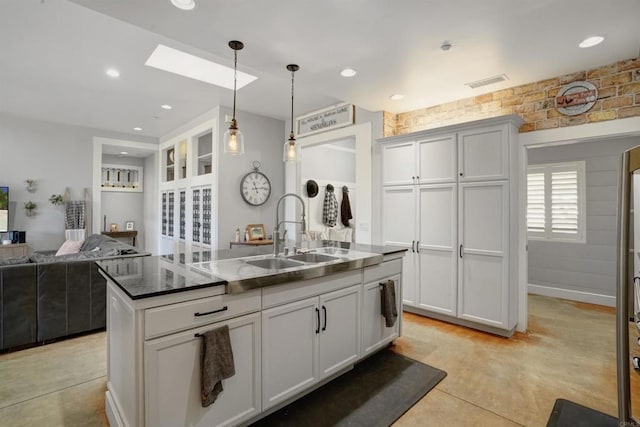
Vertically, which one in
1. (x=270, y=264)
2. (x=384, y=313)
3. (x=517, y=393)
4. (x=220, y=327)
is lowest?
(x=517, y=393)

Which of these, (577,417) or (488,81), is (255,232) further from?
(577,417)

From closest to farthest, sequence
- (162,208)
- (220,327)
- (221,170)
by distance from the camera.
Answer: (220,327)
(221,170)
(162,208)

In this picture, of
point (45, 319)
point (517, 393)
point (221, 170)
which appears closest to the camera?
point (517, 393)

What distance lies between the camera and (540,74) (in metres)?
3.19

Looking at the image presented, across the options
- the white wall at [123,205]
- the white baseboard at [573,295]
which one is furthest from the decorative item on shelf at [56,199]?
the white baseboard at [573,295]

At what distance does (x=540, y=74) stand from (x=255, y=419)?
3957 millimetres

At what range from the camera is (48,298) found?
297cm

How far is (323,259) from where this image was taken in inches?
103

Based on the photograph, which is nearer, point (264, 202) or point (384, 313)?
point (384, 313)

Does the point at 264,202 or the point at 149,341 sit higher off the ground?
the point at 264,202

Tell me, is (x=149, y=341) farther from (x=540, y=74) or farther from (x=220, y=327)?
(x=540, y=74)

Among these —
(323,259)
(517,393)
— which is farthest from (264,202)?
(517,393)

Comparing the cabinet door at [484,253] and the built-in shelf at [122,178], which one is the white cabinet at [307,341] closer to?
the cabinet door at [484,253]

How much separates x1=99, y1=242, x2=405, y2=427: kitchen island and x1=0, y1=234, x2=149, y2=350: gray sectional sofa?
141 centimetres
